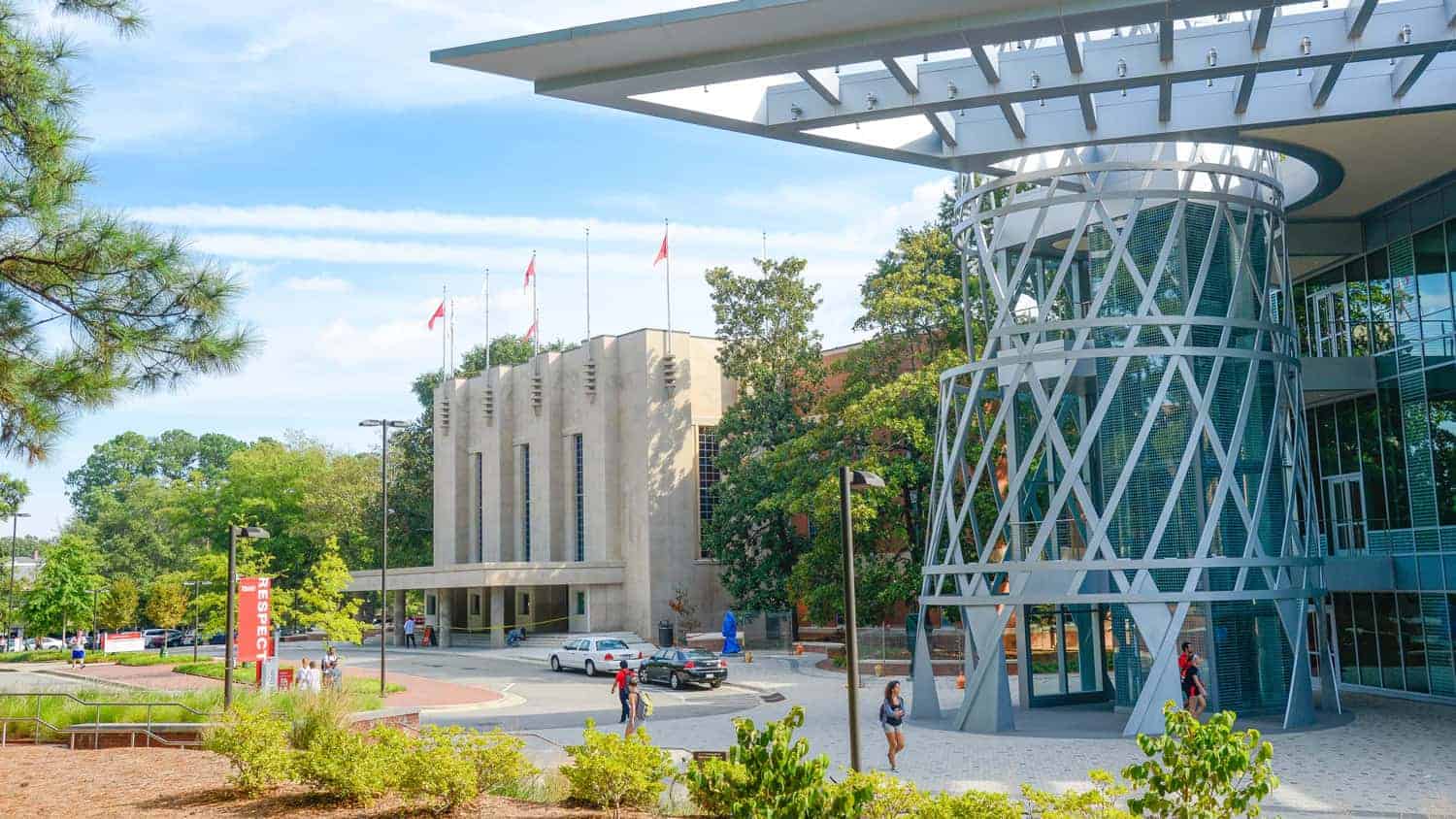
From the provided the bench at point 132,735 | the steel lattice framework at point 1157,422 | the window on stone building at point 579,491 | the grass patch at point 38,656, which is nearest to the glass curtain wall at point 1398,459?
the steel lattice framework at point 1157,422

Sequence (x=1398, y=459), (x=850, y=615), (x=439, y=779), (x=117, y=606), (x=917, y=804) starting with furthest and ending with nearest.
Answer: (x=117, y=606), (x=1398, y=459), (x=850, y=615), (x=439, y=779), (x=917, y=804)

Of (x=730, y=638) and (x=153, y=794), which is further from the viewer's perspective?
(x=730, y=638)

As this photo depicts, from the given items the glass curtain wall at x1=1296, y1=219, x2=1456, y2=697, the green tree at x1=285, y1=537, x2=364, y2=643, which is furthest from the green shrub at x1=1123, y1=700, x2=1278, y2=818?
the green tree at x1=285, y1=537, x2=364, y2=643

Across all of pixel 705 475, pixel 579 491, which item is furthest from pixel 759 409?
pixel 579 491

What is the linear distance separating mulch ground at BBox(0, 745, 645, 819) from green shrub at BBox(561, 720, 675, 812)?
0.67 ft

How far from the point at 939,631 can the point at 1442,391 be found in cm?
1803

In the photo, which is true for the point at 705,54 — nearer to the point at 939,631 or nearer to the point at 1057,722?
the point at 1057,722

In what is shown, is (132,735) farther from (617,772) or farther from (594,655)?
(594,655)

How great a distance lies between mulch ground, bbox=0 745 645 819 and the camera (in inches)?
533

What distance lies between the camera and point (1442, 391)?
27.7 meters

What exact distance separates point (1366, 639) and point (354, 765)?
2674 centimetres

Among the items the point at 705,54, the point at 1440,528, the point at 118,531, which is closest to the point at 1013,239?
the point at 1440,528

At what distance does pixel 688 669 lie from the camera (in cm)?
3694

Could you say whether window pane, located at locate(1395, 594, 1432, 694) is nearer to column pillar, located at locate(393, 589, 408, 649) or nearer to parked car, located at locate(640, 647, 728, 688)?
parked car, located at locate(640, 647, 728, 688)
